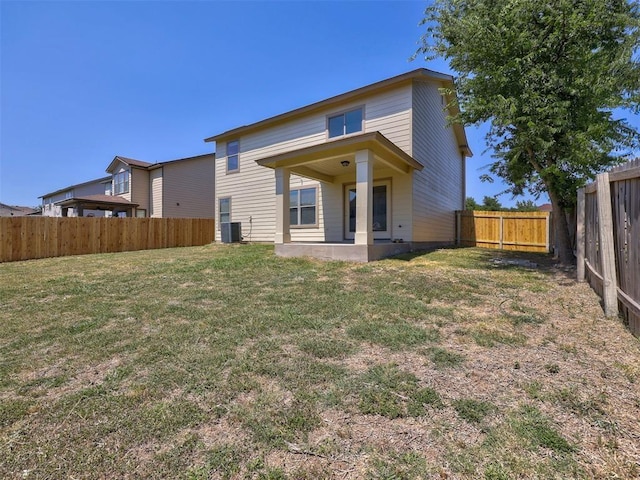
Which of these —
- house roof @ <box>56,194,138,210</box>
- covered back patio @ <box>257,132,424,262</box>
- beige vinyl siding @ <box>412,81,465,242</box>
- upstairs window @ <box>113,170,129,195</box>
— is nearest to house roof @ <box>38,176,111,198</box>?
upstairs window @ <box>113,170,129,195</box>

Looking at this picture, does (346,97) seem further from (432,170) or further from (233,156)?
(233,156)

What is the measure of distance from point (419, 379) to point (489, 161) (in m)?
8.99

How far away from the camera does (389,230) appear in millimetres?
10578

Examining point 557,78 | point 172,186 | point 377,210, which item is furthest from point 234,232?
point 557,78

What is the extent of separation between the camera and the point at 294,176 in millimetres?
12516

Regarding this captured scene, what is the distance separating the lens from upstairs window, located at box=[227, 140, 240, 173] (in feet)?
47.5

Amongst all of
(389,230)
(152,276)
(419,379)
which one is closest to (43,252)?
(152,276)

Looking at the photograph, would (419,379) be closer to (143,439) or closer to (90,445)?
(143,439)

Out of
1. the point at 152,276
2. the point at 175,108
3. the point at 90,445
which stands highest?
the point at 175,108

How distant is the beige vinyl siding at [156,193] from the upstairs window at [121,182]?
188 centimetres

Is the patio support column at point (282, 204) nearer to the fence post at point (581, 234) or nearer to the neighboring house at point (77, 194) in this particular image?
the fence post at point (581, 234)

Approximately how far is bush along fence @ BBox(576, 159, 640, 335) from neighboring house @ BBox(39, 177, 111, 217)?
28.9m

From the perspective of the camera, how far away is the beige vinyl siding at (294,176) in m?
10.3

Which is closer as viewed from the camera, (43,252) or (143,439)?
(143,439)
